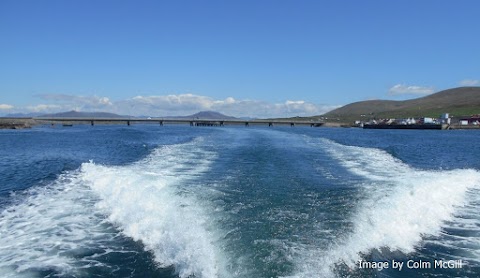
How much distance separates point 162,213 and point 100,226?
211cm

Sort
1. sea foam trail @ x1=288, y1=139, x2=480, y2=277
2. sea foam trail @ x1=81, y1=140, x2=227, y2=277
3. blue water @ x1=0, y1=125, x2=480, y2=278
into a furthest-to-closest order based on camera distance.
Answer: sea foam trail @ x1=288, y1=139, x2=480, y2=277 < sea foam trail @ x1=81, y1=140, x2=227, y2=277 < blue water @ x1=0, y1=125, x2=480, y2=278

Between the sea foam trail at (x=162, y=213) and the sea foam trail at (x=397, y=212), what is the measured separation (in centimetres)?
274

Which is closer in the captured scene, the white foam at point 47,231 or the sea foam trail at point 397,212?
the white foam at point 47,231

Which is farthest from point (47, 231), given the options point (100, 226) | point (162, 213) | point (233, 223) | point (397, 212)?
point (397, 212)

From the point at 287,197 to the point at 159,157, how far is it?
1705cm

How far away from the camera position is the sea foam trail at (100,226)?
32.5 feet

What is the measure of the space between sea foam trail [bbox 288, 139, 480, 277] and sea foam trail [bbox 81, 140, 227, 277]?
2.74m

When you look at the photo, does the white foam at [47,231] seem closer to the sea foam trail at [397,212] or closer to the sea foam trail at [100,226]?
the sea foam trail at [100,226]

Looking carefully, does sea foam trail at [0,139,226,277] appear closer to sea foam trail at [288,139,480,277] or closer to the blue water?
the blue water

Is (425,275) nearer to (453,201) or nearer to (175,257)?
(175,257)

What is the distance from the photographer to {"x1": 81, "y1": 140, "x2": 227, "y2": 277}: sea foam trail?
997 centimetres

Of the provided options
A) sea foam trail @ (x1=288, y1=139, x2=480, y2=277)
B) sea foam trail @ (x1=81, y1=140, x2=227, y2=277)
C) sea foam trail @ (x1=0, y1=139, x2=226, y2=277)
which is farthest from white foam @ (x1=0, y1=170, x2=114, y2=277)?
sea foam trail @ (x1=288, y1=139, x2=480, y2=277)

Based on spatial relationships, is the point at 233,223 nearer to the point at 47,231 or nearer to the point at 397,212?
the point at 47,231

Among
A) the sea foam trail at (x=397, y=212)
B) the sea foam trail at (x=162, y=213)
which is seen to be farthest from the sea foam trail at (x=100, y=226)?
the sea foam trail at (x=397, y=212)
